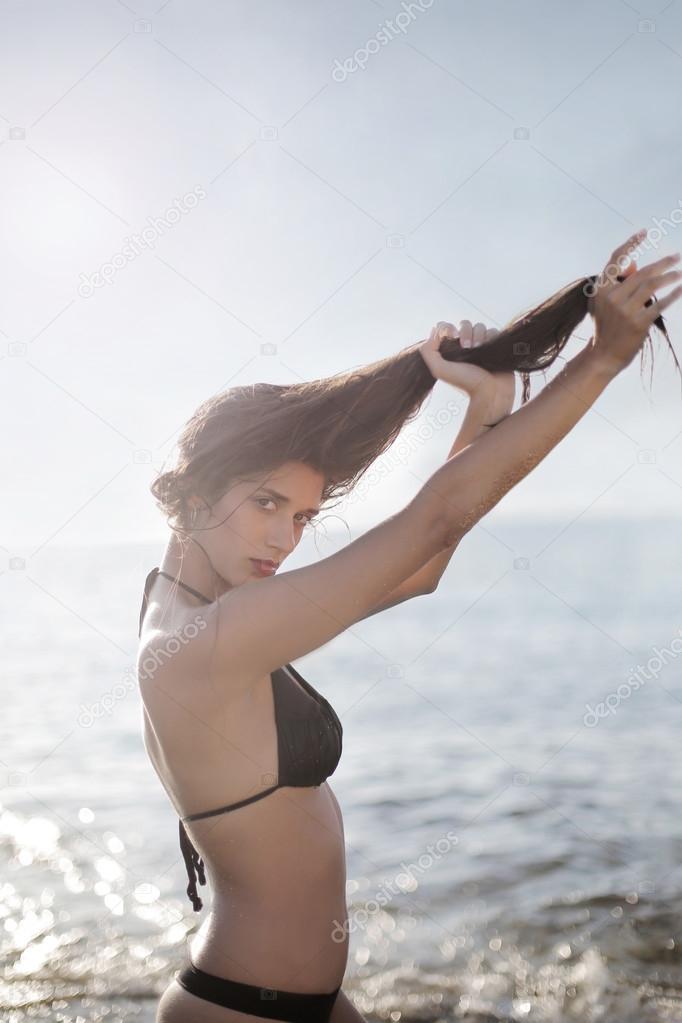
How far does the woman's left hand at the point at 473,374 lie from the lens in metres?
2.04

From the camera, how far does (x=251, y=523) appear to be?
2.31 m

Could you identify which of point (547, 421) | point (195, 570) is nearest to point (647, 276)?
point (547, 421)

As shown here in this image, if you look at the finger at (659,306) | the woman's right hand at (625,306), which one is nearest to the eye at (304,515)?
the woman's right hand at (625,306)

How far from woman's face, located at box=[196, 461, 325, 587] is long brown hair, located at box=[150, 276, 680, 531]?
3cm

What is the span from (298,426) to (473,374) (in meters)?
0.49

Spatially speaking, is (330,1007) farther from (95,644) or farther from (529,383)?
(95,644)

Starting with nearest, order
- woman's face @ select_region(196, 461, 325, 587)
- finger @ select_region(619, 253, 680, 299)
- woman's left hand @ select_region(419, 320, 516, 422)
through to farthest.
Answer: finger @ select_region(619, 253, 680, 299) → woman's left hand @ select_region(419, 320, 516, 422) → woman's face @ select_region(196, 461, 325, 587)

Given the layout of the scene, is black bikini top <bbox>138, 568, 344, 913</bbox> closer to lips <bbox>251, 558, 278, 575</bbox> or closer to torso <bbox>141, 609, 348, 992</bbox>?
torso <bbox>141, 609, 348, 992</bbox>

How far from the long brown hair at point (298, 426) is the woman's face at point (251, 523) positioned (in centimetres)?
3
